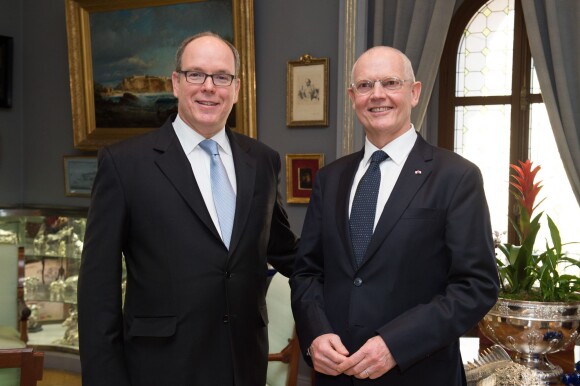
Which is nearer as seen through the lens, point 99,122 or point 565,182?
point 565,182

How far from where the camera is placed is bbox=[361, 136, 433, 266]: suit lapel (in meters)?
1.76

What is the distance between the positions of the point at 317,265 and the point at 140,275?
0.55 meters

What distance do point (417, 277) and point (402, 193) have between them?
244mm

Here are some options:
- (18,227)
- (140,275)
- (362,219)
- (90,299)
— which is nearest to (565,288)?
(362,219)

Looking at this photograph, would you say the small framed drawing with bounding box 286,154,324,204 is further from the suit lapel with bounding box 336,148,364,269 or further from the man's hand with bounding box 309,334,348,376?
the man's hand with bounding box 309,334,348,376

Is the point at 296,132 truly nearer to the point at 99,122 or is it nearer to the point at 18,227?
the point at 99,122

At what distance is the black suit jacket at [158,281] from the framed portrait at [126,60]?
296 cm

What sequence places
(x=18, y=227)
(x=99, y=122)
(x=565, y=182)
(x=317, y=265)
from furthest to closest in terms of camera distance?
(x=99, y=122), (x=18, y=227), (x=565, y=182), (x=317, y=265)

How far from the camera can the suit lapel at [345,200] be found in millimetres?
1826

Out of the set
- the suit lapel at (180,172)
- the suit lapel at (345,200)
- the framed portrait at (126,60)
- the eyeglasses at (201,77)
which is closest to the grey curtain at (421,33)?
the framed portrait at (126,60)

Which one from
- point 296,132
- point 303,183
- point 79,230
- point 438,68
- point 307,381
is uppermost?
point 438,68

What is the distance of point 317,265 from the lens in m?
1.96

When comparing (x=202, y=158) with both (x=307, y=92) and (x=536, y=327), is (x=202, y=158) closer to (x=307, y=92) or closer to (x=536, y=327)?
(x=536, y=327)

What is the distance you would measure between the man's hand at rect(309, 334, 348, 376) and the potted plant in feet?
1.96
